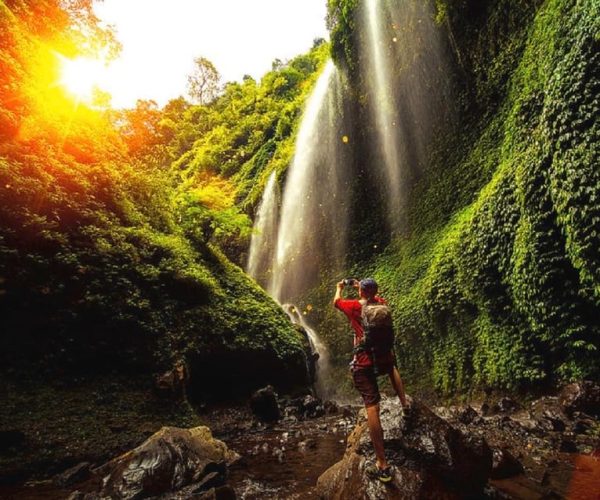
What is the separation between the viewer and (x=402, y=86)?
600 inches

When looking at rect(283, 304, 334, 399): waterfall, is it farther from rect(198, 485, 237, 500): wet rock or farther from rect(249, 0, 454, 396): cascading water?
rect(198, 485, 237, 500): wet rock

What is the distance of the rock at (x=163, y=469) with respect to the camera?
416 centimetres

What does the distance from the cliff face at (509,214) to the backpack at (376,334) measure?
4.65m

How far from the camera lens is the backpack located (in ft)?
12.5

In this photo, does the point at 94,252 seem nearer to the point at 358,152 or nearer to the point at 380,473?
the point at 380,473

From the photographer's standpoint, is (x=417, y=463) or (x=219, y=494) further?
(x=219, y=494)

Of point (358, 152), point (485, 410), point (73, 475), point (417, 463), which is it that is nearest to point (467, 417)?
point (485, 410)

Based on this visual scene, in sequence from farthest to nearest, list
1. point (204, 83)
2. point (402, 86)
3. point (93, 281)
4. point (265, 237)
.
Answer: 1. point (204, 83)
2. point (265, 237)
3. point (402, 86)
4. point (93, 281)

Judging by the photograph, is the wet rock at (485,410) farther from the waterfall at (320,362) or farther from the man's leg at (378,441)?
the waterfall at (320,362)

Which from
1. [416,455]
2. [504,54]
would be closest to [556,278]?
[416,455]

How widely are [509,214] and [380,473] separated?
7.00m

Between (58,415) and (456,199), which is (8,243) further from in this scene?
(456,199)

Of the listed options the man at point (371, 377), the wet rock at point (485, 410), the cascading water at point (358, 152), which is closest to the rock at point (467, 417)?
the wet rock at point (485, 410)

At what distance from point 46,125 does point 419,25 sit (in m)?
13.0
